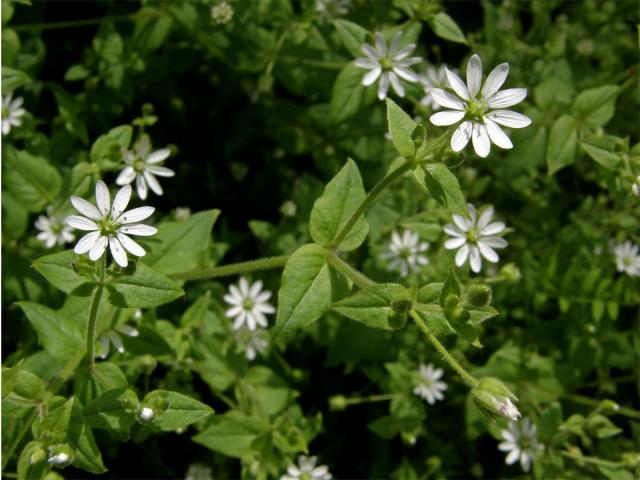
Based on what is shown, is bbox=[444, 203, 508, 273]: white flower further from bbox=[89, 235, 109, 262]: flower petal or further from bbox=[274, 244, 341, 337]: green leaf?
bbox=[89, 235, 109, 262]: flower petal

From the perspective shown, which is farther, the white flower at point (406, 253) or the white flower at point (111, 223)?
the white flower at point (406, 253)

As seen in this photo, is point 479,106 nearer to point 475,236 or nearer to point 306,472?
point 475,236

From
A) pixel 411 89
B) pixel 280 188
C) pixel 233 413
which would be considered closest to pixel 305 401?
pixel 233 413

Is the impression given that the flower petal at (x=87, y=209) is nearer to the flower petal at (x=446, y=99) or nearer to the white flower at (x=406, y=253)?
the flower petal at (x=446, y=99)

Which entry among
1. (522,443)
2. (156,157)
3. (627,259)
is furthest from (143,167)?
(627,259)

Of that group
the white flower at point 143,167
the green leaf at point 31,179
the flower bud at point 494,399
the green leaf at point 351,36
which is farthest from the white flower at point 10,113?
the flower bud at point 494,399

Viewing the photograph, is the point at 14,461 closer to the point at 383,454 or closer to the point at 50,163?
the point at 50,163

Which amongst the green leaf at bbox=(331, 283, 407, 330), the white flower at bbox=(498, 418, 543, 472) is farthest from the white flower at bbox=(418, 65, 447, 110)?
the white flower at bbox=(498, 418, 543, 472)
